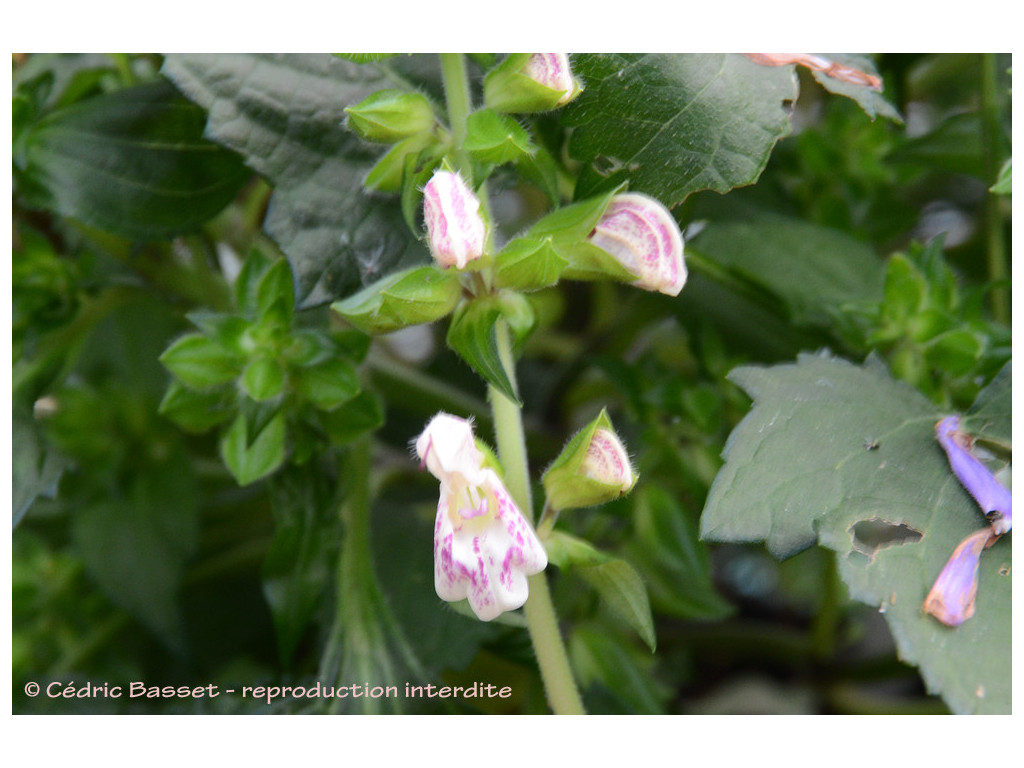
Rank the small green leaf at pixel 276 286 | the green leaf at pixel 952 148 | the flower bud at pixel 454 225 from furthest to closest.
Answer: the green leaf at pixel 952 148, the small green leaf at pixel 276 286, the flower bud at pixel 454 225

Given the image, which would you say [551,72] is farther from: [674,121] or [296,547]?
[296,547]

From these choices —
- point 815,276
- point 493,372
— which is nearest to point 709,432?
point 815,276

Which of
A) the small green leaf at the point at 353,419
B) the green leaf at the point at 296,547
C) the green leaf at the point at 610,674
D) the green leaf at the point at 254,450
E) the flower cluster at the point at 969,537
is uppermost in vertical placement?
the green leaf at the point at 254,450

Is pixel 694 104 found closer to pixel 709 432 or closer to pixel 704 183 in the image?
pixel 704 183

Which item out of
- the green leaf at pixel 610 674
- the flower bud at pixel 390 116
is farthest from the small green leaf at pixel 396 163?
the green leaf at pixel 610 674

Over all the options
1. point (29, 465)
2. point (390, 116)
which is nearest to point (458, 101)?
point (390, 116)

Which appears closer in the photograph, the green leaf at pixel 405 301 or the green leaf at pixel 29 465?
the green leaf at pixel 405 301

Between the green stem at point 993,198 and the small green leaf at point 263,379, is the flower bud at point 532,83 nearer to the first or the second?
the small green leaf at point 263,379

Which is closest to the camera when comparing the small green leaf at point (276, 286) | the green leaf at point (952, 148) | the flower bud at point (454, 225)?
the flower bud at point (454, 225)

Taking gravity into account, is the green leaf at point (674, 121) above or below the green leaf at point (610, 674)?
above
